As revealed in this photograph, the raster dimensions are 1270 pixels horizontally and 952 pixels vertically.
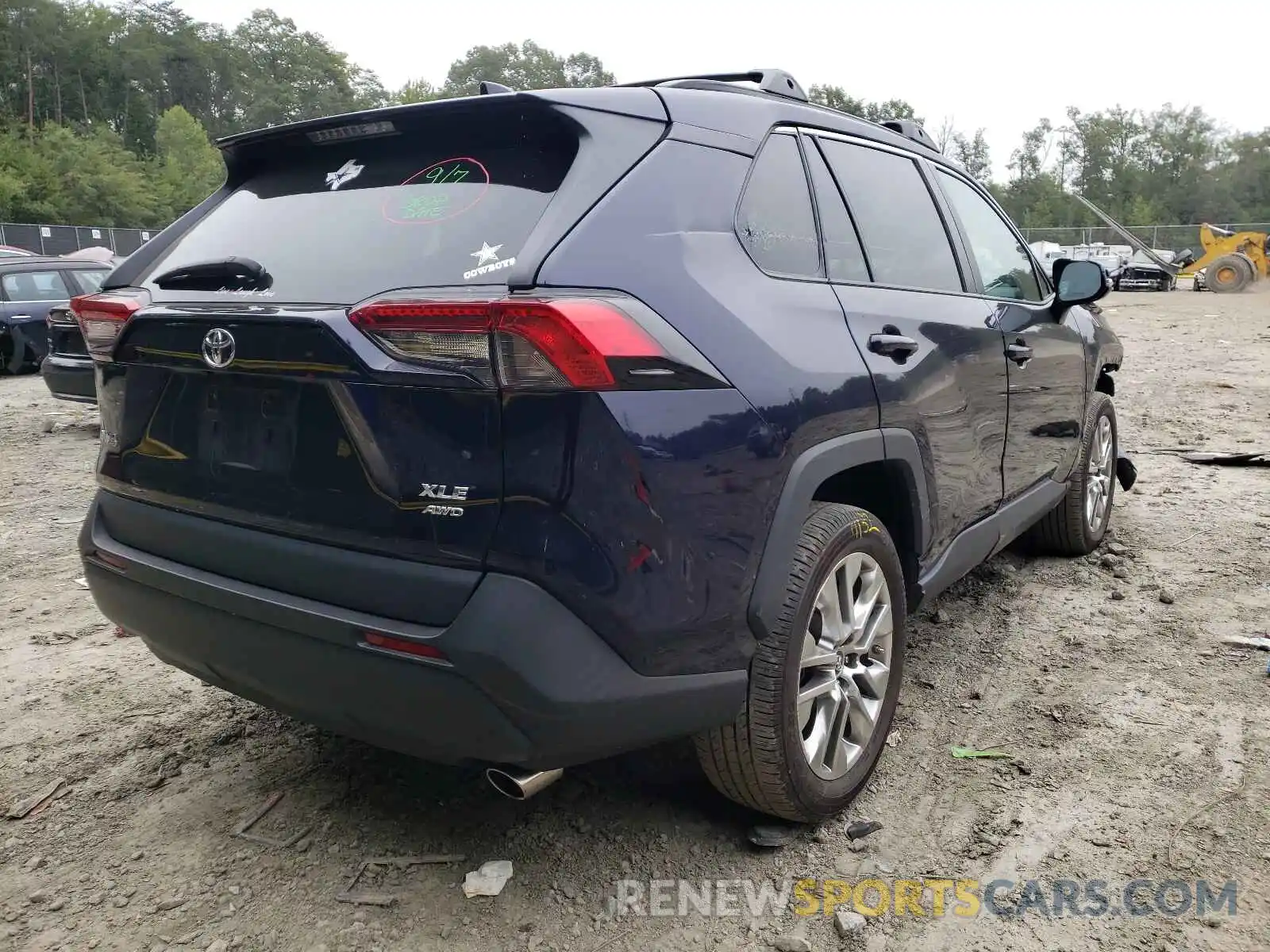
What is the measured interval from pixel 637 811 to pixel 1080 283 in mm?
2947

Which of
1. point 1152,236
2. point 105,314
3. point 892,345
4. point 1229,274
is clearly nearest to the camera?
point 105,314

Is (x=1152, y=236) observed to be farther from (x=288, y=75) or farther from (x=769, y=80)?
(x=288, y=75)

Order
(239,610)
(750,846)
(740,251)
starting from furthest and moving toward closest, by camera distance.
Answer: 1. (750,846)
2. (740,251)
3. (239,610)

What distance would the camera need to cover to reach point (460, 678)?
1.86 meters

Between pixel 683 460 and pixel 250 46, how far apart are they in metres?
128

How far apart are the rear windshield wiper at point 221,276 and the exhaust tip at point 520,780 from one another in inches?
47.9

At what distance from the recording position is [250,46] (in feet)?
364

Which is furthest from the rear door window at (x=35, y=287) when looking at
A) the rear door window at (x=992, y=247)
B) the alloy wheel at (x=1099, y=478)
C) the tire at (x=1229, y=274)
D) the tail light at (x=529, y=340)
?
the tire at (x=1229, y=274)

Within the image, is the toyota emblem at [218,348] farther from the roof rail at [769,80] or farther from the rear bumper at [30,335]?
the rear bumper at [30,335]

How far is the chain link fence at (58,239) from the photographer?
126 feet

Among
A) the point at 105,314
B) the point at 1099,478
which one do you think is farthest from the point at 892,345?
the point at 1099,478

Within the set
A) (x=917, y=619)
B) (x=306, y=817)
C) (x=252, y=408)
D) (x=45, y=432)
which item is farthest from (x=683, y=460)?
(x=45, y=432)

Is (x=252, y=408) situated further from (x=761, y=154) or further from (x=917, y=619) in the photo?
(x=917, y=619)

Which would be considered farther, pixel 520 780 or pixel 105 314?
pixel 105 314
